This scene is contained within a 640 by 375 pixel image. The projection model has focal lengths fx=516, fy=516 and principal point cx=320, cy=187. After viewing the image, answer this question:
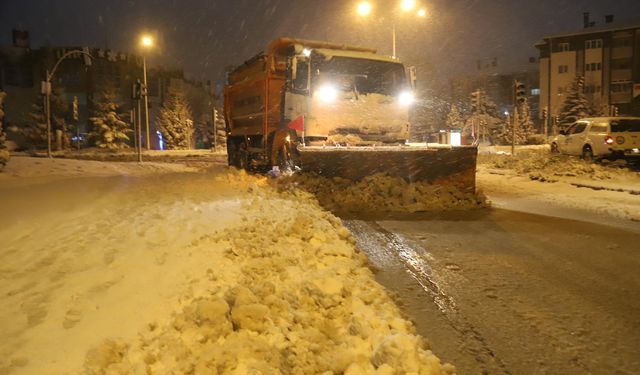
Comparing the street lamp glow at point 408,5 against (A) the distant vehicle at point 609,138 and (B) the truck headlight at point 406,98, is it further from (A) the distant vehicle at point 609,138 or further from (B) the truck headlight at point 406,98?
(B) the truck headlight at point 406,98

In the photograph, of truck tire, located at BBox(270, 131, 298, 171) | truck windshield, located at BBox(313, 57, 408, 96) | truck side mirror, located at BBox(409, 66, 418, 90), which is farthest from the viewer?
truck side mirror, located at BBox(409, 66, 418, 90)

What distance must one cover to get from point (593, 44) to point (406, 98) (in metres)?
59.1

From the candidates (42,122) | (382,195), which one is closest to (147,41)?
(382,195)

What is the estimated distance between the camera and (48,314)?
3900 millimetres

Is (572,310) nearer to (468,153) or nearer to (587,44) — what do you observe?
(468,153)

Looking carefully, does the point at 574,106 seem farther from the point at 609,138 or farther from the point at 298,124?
the point at 298,124

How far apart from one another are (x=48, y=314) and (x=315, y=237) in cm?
308

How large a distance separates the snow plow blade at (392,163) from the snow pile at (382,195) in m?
0.19

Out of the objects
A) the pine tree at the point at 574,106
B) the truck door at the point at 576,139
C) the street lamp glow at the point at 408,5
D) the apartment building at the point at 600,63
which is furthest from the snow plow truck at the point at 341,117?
the apartment building at the point at 600,63

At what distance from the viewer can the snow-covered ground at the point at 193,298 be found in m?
3.21

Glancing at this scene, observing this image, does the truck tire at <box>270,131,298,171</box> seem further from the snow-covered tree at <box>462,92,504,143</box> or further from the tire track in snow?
the snow-covered tree at <box>462,92,504,143</box>

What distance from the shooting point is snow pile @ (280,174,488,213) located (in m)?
9.98

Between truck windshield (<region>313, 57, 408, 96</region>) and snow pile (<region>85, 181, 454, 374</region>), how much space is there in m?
7.19

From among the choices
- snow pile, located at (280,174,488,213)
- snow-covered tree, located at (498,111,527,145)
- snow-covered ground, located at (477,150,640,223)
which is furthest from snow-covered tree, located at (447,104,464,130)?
snow pile, located at (280,174,488,213)
